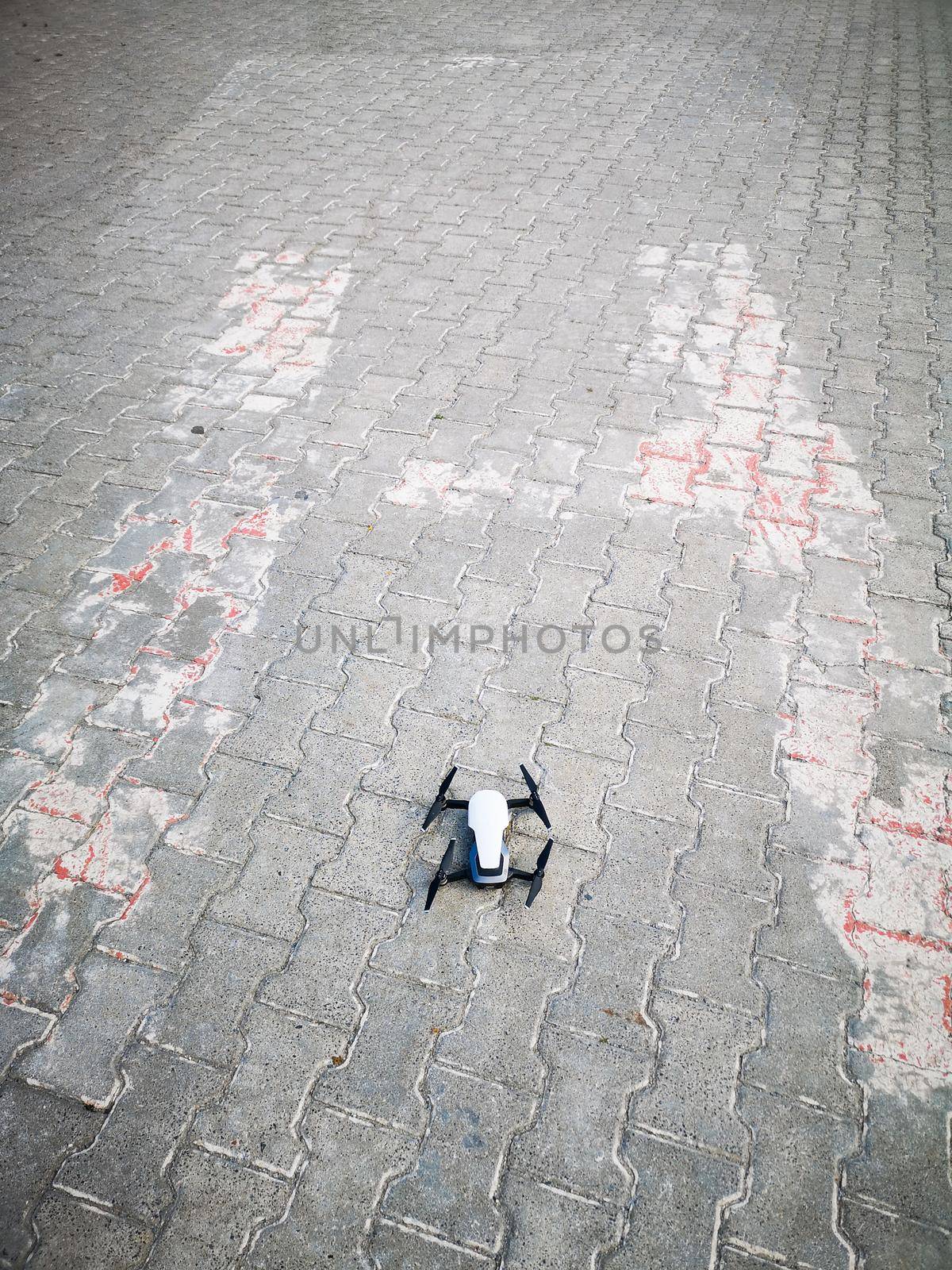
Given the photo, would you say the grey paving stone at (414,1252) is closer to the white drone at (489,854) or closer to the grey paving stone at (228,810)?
the white drone at (489,854)

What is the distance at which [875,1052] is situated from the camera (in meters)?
2.43

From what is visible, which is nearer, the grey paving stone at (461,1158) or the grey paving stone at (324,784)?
the grey paving stone at (461,1158)

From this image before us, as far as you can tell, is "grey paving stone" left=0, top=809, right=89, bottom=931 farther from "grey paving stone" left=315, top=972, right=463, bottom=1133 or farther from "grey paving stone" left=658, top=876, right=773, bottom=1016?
"grey paving stone" left=658, top=876, right=773, bottom=1016

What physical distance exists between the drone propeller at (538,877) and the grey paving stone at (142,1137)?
1.01 m

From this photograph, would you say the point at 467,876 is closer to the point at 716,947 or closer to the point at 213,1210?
the point at 716,947

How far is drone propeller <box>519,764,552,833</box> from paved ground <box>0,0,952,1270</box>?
0.10 m

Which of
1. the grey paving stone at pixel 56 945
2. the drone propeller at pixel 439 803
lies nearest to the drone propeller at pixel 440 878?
the drone propeller at pixel 439 803

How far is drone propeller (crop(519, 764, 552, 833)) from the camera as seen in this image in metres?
2.83

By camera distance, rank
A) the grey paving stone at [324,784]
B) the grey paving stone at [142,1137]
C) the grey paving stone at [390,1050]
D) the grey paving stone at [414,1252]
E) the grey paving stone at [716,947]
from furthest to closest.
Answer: the grey paving stone at [324,784] < the grey paving stone at [716,947] < the grey paving stone at [390,1050] < the grey paving stone at [142,1137] < the grey paving stone at [414,1252]

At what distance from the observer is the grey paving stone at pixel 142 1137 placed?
220 centimetres

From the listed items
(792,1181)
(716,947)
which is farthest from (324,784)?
(792,1181)

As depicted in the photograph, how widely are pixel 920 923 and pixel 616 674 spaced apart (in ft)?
4.34

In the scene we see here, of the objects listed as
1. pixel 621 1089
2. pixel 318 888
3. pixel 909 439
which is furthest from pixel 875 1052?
pixel 909 439

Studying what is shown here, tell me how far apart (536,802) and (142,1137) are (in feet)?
4.69
